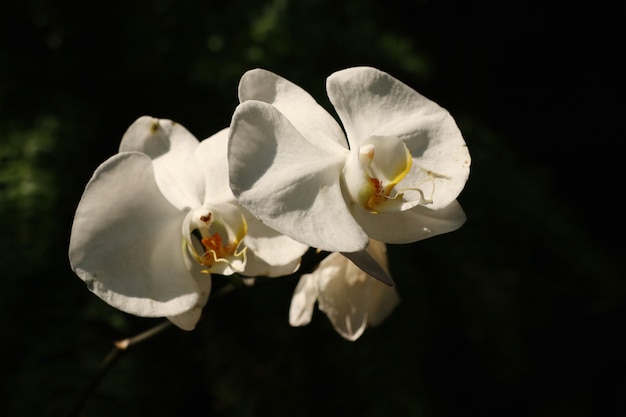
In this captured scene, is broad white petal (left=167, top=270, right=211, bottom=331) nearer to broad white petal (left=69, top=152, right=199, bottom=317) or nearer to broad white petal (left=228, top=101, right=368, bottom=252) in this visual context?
broad white petal (left=69, top=152, right=199, bottom=317)

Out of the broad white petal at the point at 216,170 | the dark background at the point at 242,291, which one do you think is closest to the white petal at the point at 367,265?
the broad white petal at the point at 216,170

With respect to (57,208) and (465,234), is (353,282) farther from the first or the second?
(465,234)

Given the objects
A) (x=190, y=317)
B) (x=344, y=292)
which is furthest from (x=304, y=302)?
(x=190, y=317)

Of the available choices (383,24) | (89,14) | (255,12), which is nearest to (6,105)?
(89,14)

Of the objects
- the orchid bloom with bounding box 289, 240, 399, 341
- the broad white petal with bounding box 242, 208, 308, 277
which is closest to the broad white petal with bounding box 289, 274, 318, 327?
the orchid bloom with bounding box 289, 240, 399, 341

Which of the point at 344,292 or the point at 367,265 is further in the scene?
the point at 344,292

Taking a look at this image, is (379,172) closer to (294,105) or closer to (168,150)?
(294,105)
